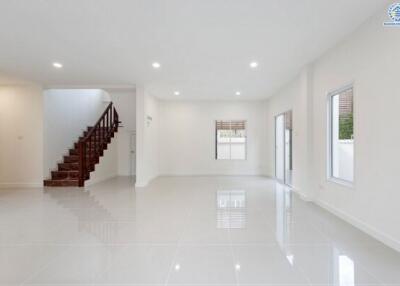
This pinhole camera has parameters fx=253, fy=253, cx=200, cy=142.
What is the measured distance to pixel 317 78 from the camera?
538 cm

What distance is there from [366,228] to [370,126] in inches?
56.9

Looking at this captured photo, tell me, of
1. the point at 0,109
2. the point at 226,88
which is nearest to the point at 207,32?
the point at 226,88

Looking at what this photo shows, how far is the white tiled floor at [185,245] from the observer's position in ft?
8.01

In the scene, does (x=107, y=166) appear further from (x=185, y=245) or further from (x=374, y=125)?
(x=374, y=125)

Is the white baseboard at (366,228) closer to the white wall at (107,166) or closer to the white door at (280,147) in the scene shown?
the white door at (280,147)

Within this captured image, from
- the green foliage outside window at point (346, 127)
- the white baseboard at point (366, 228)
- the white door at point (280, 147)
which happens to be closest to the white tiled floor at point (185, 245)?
the white baseboard at point (366, 228)

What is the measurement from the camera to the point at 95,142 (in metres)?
8.70

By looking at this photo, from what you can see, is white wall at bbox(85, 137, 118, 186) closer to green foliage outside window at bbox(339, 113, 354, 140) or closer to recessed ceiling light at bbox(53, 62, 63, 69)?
recessed ceiling light at bbox(53, 62, 63, 69)

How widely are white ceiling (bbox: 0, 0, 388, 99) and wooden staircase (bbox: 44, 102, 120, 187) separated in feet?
7.74

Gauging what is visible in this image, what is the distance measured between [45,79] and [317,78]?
22.8 feet

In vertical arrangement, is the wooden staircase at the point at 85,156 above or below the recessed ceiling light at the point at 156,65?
below

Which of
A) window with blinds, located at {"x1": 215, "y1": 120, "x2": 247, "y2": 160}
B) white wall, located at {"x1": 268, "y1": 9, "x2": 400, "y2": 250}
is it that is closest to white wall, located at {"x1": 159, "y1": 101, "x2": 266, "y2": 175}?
window with blinds, located at {"x1": 215, "y1": 120, "x2": 247, "y2": 160}

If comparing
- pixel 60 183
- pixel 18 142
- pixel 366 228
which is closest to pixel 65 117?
pixel 18 142

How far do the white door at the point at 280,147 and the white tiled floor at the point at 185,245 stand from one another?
131 inches
